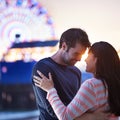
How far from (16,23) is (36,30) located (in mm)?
169

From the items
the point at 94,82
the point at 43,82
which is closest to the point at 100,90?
the point at 94,82

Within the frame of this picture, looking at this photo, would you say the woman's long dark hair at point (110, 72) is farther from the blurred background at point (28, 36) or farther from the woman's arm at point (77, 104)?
the blurred background at point (28, 36)

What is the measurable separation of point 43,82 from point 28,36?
936mm

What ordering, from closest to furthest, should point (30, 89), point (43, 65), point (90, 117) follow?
1. point (90, 117)
2. point (43, 65)
3. point (30, 89)

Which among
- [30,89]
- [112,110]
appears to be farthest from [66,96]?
[30,89]

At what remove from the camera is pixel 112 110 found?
1305 millimetres

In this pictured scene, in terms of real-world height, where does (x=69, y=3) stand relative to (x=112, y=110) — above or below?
above

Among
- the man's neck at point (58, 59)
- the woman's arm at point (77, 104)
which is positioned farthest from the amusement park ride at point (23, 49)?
the woman's arm at point (77, 104)

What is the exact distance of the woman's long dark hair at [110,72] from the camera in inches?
50.4

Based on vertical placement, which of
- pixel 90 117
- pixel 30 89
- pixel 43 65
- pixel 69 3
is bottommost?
pixel 30 89

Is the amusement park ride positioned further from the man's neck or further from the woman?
the woman

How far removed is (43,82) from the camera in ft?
4.63

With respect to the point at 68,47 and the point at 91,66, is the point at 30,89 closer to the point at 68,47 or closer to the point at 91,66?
the point at 68,47

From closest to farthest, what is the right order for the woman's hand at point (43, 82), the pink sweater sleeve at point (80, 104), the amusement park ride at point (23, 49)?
the pink sweater sleeve at point (80, 104) → the woman's hand at point (43, 82) → the amusement park ride at point (23, 49)
